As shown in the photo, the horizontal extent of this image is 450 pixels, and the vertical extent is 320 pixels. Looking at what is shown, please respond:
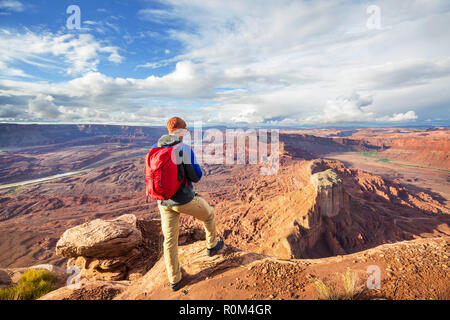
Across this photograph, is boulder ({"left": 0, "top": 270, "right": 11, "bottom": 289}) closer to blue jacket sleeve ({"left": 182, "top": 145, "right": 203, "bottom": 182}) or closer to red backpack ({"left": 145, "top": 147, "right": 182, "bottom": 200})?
red backpack ({"left": 145, "top": 147, "right": 182, "bottom": 200})

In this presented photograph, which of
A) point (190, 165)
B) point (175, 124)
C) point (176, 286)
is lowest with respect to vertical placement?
point (176, 286)

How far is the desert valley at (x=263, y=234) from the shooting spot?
2.66m

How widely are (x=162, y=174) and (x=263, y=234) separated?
1320cm

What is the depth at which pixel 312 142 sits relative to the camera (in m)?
85.2

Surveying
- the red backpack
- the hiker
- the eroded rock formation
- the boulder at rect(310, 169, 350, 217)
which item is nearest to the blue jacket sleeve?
the hiker

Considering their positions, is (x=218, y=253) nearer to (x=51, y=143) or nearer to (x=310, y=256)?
(x=310, y=256)

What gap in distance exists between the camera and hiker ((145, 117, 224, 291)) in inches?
88.9

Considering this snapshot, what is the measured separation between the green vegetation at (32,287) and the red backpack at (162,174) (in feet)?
12.0

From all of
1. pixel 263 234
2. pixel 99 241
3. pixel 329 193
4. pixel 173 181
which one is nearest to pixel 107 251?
Answer: pixel 99 241

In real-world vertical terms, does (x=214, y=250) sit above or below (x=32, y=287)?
above

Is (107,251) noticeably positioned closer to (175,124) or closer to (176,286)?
(176,286)

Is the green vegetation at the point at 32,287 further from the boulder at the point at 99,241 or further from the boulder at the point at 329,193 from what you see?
the boulder at the point at 329,193

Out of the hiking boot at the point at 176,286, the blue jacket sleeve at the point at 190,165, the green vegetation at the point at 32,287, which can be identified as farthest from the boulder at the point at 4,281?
the blue jacket sleeve at the point at 190,165

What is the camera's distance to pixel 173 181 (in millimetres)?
2303
